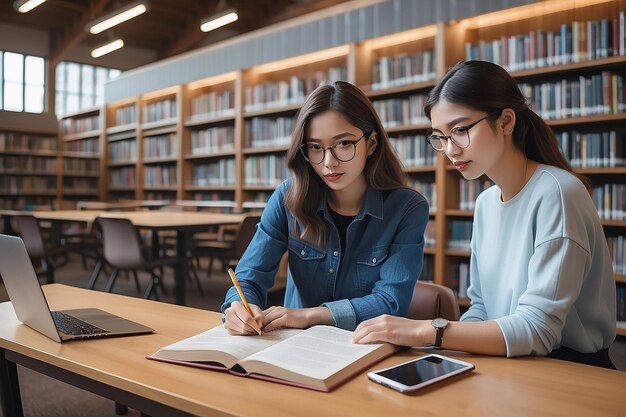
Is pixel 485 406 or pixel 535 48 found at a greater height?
pixel 535 48

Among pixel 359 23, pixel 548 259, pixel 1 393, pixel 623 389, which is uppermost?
pixel 359 23

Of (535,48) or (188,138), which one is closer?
(535,48)

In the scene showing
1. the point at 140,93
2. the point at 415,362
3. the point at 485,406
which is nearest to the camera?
the point at 485,406

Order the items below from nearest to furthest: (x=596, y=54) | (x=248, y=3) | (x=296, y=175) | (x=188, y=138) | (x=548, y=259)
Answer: (x=548, y=259) → (x=296, y=175) → (x=596, y=54) → (x=188, y=138) → (x=248, y=3)

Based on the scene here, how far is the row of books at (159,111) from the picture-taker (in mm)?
7797

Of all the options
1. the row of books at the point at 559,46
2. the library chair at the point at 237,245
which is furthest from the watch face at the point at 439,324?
the row of books at the point at 559,46

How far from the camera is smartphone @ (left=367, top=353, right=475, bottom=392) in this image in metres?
0.83

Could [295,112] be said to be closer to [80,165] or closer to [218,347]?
A: [80,165]

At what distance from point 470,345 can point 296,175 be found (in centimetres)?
75

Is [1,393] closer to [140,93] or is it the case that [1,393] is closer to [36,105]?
[140,93]

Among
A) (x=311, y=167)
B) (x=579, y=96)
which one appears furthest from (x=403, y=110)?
(x=311, y=167)

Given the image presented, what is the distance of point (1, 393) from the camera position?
1.26 meters

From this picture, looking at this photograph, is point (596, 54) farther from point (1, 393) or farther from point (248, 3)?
point (248, 3)

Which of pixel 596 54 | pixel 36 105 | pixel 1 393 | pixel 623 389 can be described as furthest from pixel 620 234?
pixel 36 105
